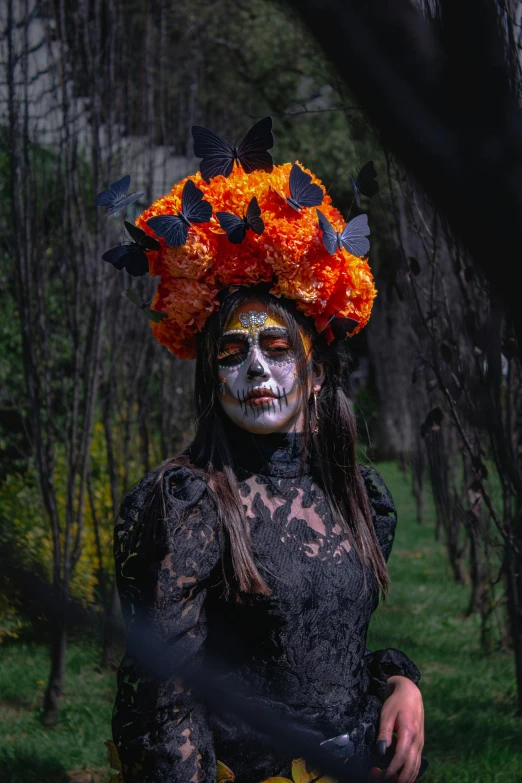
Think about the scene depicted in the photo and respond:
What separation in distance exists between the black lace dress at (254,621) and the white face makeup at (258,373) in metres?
0.06

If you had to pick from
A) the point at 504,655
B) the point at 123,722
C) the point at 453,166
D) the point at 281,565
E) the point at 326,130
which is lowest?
the point at 504,655

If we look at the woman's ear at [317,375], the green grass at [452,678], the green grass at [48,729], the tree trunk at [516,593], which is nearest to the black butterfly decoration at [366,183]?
the woman's ear at [317,375]

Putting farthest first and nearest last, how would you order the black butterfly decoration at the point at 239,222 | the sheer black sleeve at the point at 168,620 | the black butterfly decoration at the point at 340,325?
the black butterfly decoration at the point at 340,325
the black butterfly decoration at the point at 239,222
the sheer black sleeve at the point at 168,620

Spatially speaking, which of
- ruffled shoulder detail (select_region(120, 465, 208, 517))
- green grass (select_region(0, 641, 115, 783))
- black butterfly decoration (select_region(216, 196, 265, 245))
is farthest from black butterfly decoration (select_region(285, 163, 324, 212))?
green grass (select_region(0, 641, 115, 783))

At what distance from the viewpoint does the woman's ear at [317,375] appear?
2193 millimetres

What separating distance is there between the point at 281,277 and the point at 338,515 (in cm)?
57

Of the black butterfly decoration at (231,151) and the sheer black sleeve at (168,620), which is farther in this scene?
the black butterfly decoration at (231,151)

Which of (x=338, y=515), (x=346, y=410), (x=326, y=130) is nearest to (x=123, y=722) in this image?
→ (x=338, y=515)

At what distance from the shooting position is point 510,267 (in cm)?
48

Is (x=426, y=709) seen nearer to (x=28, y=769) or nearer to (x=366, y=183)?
(x=28, y=769)

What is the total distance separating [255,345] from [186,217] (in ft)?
1.10

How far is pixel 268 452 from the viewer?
2.05 m

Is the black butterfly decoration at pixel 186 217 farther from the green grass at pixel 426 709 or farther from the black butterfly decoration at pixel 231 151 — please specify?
the green grass at pixel 426 709

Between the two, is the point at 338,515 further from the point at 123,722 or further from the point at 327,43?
the point at 327,43
